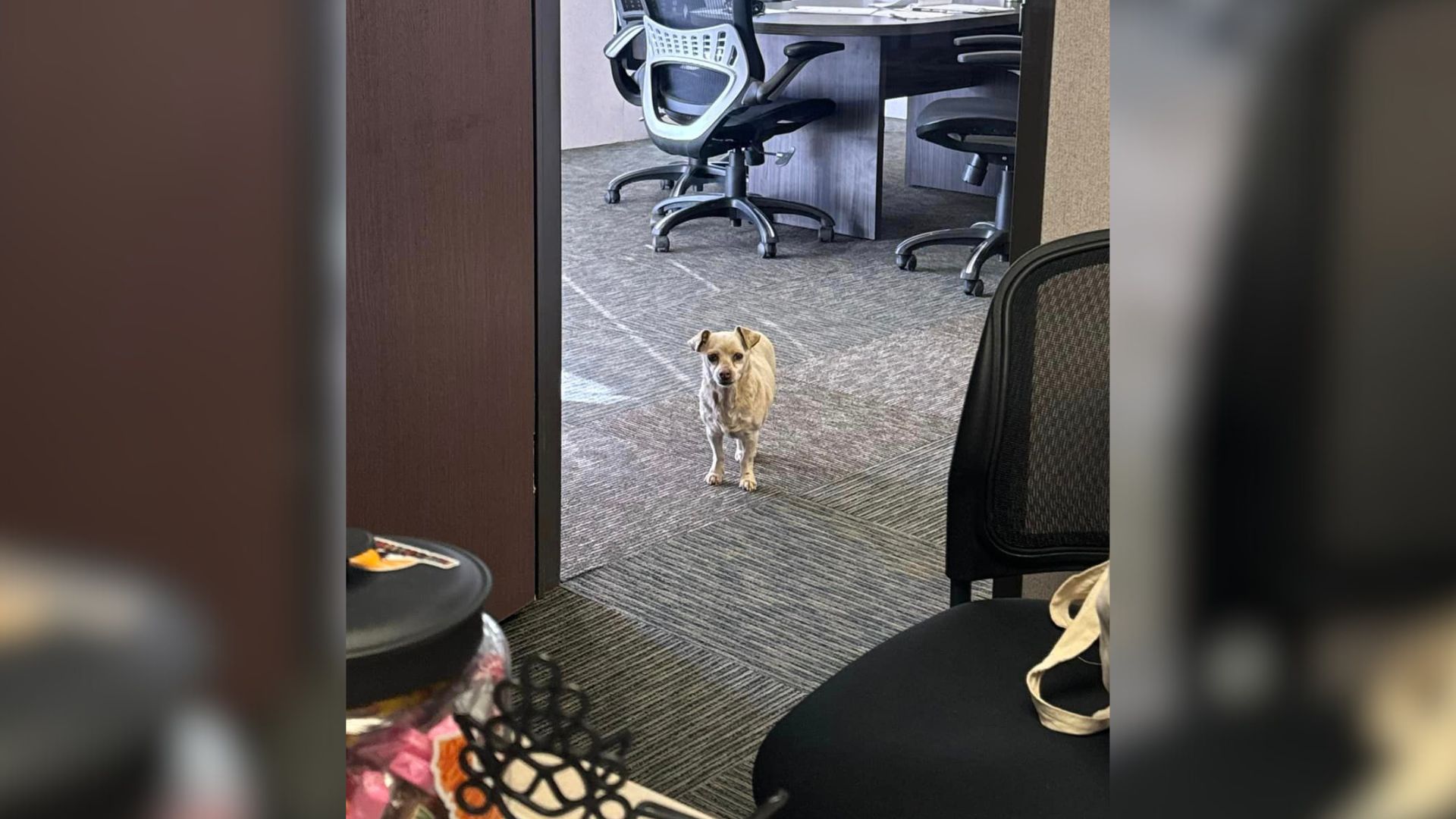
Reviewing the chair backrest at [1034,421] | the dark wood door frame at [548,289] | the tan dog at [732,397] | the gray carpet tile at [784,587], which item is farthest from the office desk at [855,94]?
the chair backrest at [1034,421]

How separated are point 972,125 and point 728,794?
2857 millimetres

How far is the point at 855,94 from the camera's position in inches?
185

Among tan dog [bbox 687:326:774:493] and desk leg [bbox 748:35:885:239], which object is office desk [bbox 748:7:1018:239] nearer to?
desk leg [bbox 748:35:885:239]

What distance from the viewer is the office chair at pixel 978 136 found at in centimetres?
403

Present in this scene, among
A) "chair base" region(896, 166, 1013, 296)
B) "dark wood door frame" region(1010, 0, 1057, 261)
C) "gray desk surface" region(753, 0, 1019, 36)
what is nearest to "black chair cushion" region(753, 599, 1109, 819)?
"dark wood door frame" region(1010, 0, 1057, 261)

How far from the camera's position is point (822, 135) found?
15.8 feet

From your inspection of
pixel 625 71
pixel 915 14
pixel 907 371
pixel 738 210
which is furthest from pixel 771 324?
pixel 625 71

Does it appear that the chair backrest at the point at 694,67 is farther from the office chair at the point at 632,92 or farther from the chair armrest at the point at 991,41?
the chair armrest at the point at 991,41

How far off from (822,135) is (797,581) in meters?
2.90

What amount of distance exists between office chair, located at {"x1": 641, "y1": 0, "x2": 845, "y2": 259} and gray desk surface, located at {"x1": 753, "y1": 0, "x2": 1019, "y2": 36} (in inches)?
2.4

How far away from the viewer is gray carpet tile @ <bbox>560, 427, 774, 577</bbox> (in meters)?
2.34

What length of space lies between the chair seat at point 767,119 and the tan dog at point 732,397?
1.76m
